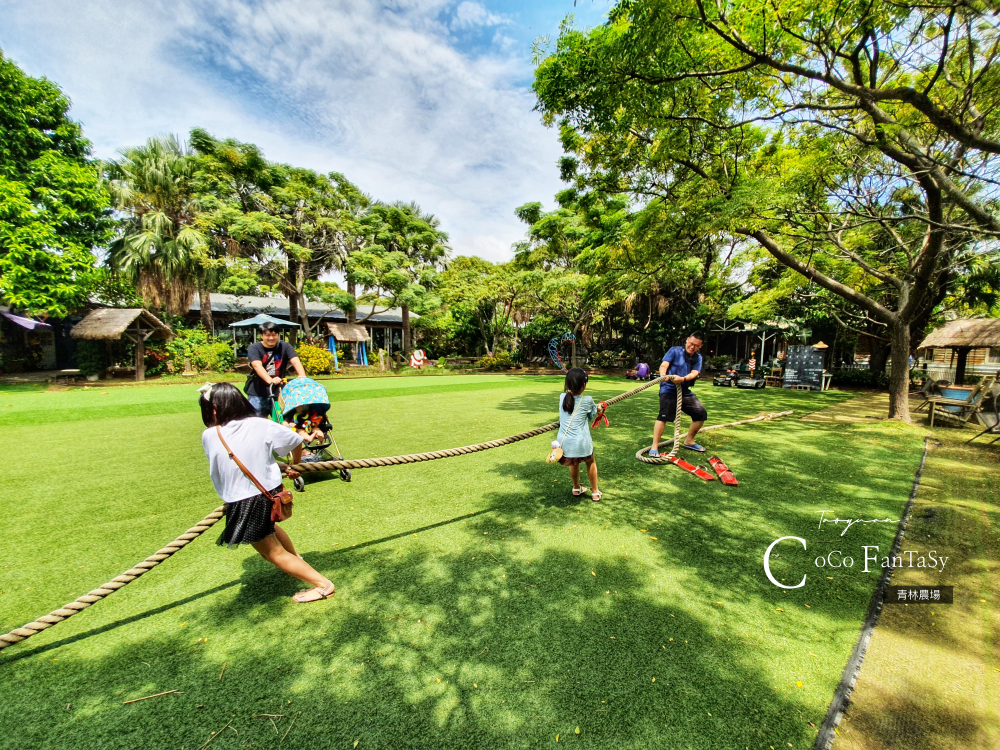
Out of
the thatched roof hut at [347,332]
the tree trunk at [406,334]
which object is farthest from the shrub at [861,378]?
the thatched roof hut at [347,332]

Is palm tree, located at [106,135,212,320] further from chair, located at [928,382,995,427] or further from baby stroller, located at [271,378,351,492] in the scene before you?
chair, located at [928,382,995,427]

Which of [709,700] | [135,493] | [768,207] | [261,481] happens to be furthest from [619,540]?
[768,207]

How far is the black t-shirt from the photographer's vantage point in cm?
496

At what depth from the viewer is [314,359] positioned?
2123 centimetres

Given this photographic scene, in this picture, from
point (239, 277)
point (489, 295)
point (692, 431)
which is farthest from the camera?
point (489, 295)

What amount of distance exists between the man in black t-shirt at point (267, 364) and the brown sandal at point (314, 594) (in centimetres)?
275

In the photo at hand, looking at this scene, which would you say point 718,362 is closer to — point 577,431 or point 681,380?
point 681,380

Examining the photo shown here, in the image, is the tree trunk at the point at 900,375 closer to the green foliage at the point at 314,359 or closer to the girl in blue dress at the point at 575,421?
the girl in blue dress at the point at 575,421

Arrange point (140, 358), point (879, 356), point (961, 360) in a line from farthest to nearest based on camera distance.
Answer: point (879, 356) < point (140, 358) < point (961, 360)

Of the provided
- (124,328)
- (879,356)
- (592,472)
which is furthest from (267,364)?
(879,356)

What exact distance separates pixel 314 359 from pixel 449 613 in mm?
→ 20922

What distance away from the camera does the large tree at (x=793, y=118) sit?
459 cm

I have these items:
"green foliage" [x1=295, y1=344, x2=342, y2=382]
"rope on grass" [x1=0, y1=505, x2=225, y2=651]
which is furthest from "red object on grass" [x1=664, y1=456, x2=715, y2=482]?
"green foliage" [x1=295, y1=344, x2=342, y2=382]

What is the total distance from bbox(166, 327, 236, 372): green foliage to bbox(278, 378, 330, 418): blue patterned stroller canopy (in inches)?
752
